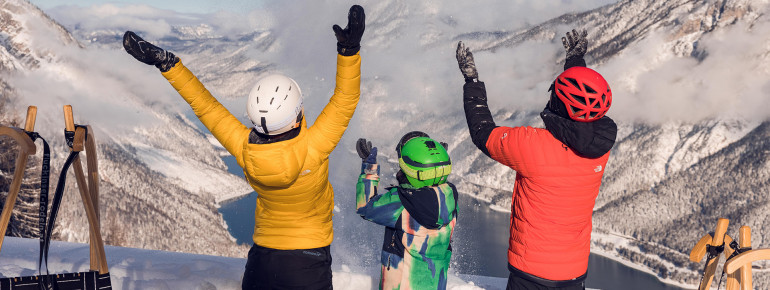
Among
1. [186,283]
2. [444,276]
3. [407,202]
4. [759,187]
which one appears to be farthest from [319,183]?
[759,187]

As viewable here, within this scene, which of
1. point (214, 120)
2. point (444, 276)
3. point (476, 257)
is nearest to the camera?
point (214, 120)

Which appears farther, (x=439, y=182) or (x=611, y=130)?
(x=439, y=182)

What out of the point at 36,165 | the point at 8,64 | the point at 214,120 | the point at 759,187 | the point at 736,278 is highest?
the point at 8,64

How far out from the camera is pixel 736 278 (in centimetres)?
559

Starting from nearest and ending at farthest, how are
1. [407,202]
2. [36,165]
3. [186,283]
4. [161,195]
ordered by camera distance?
[407,202] → [186,283] → [36,165] → [161,195]

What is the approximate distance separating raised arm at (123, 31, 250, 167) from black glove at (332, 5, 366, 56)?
121 centimetres

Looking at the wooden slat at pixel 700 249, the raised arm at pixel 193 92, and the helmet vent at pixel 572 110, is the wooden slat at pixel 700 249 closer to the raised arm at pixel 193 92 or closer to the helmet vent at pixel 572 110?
the helmet vent at pixel 572 110

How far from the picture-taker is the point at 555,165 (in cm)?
483

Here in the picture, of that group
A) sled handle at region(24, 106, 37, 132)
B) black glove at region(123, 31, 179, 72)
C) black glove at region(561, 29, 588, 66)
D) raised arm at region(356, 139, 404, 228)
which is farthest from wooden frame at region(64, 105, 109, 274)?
black glove at region(561, 29, 588, 66)

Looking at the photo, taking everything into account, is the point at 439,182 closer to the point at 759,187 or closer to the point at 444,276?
the point at 444,276

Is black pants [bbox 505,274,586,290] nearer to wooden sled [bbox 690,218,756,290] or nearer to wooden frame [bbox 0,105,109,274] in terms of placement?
wooden sled [bbox 690,218,756,290]

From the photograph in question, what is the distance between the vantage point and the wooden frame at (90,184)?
18.6 feet

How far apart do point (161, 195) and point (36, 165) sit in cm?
7681

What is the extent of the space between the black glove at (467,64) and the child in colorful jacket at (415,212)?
82cm
